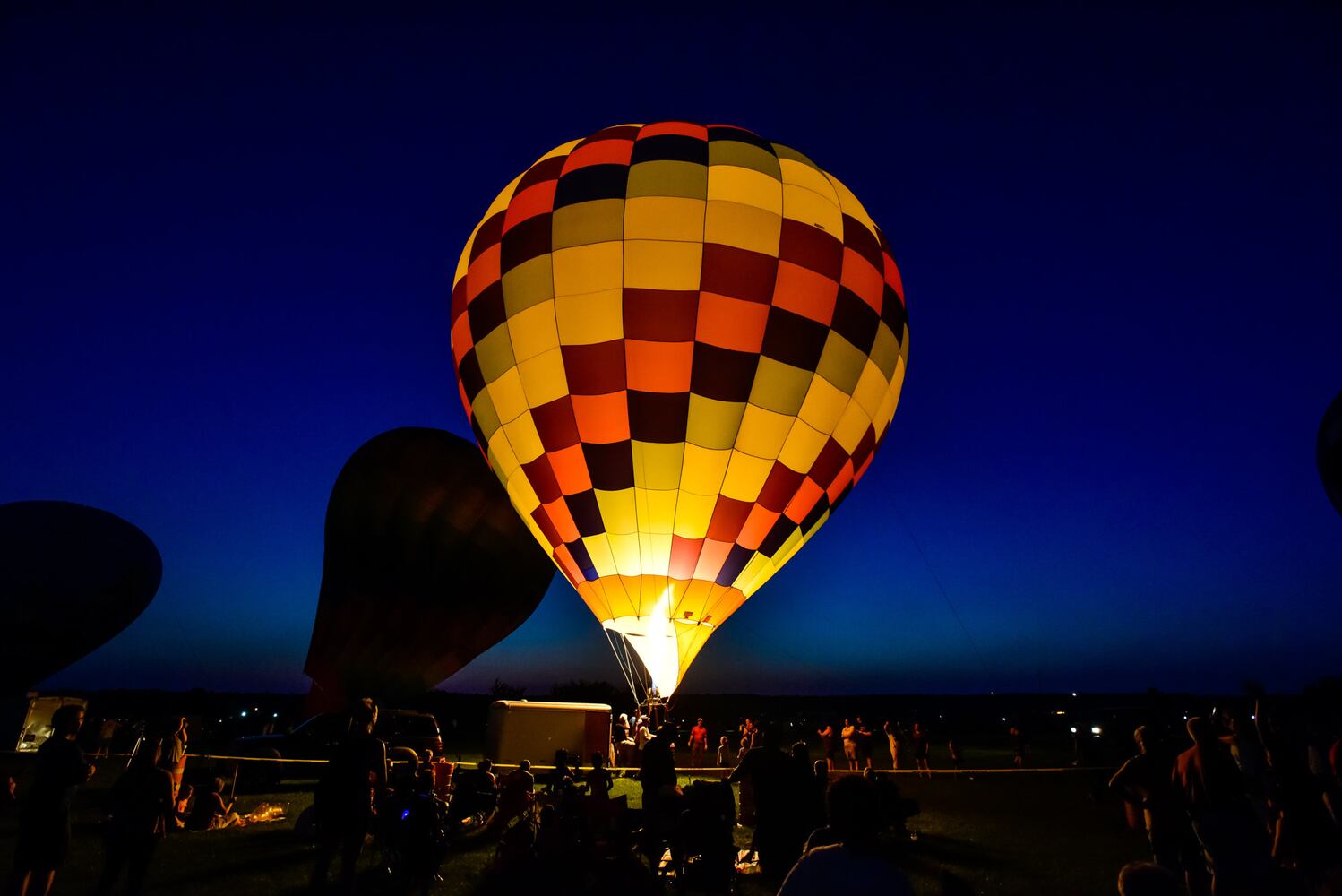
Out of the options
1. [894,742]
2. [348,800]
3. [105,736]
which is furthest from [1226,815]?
[105,736]

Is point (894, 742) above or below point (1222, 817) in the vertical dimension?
below

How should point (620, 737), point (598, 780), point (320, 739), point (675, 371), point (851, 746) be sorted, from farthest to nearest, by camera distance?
point (620, 737) < point (851, 746) < point (320, 739) < point (675, 371) < point (598, 780)

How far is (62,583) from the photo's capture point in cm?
1850

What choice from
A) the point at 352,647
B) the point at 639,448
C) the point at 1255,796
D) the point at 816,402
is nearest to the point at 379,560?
the point at 352,647

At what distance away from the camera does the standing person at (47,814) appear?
3.88 metres

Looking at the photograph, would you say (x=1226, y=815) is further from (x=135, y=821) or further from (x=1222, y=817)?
(x=135, y=821)

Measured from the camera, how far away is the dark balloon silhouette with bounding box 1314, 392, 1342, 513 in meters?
13.0

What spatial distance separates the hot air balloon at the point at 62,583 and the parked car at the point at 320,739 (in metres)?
10.6

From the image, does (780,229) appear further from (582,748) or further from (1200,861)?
(582,748)

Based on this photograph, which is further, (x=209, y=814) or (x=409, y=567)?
(x=409, y=567)

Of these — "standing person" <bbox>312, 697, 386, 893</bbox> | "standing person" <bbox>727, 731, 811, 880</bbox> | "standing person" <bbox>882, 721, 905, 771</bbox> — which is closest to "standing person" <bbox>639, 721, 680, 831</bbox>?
"standing person" <bbox>727, 731, 811, 880</bbox>

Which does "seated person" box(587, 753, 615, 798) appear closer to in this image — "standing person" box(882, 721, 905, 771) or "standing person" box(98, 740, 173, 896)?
"standing person" box(98, 740, 173, 896)

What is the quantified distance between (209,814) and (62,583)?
16013 millimetres

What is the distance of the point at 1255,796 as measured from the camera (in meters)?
5.95
